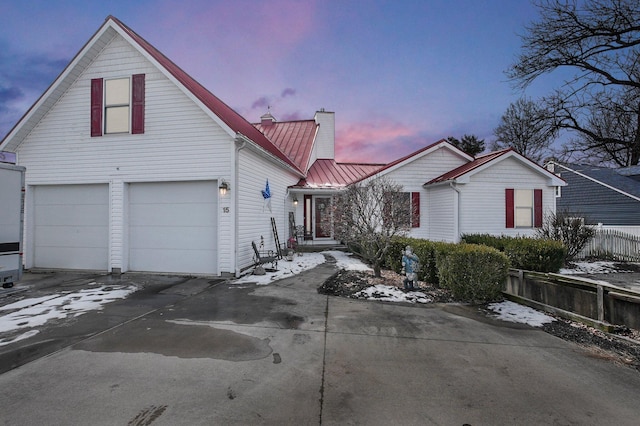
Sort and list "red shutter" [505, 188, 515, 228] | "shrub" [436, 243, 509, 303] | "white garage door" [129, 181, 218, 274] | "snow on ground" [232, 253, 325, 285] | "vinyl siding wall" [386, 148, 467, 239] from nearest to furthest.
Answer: "shrub" [436, 243, 509, 303], "snow on ground" [232, 253, 325, 285], "white garage door" [129, 181, 218, 274], "red shutter" [505, 188, 515, 228], "vinyl siding wall" [386, 148, 467, 239]

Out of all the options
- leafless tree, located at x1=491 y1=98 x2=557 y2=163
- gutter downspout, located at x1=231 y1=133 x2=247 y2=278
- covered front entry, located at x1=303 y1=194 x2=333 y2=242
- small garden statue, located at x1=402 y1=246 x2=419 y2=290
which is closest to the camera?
small garden statue, located at x1=402 y1=246 x2=419 y2=290

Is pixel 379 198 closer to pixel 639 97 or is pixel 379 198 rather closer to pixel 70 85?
pixel 70 85

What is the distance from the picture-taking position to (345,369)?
3484 mm

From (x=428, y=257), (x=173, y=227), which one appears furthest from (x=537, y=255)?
(x=173, y=227)

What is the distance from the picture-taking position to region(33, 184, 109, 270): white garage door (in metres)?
9.48

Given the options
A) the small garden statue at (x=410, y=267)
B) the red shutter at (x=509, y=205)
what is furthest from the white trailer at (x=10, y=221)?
the red shutter at (x=509, y=205)

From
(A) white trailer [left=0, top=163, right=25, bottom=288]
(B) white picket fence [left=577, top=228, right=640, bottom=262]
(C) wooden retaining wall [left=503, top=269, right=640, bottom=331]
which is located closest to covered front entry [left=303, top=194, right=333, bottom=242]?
(C) wooden retaining wall [left=503, top=269, right=640, bottom=331]

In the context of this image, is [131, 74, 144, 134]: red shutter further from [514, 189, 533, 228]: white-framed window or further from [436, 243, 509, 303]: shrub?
[514, 189, 533, 228]: white-framed window

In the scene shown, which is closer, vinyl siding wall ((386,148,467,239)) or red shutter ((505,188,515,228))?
red shutter ((505,188,515,228))

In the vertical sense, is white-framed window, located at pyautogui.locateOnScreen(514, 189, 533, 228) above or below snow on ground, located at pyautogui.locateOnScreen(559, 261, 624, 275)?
above

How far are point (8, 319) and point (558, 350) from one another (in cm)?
860

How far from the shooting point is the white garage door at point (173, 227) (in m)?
8.80

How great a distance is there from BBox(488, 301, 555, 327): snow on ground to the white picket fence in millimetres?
9182

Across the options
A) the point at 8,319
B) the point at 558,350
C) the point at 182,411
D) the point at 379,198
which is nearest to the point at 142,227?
the point at 8,319
